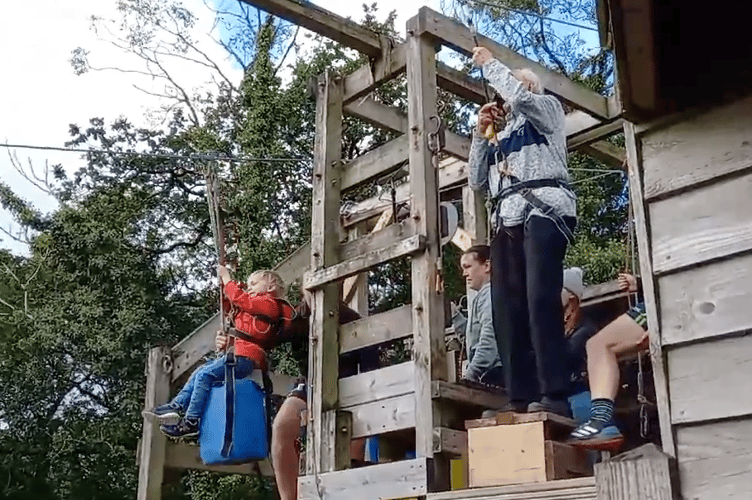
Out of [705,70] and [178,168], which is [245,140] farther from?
[705,70]

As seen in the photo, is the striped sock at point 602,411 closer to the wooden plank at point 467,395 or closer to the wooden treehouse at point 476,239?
the wooden treehouse at point 476,239

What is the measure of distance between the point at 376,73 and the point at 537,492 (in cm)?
250

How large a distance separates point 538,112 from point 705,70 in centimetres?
175

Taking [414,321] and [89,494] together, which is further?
[89,494]

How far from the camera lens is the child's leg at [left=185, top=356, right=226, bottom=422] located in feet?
17.4

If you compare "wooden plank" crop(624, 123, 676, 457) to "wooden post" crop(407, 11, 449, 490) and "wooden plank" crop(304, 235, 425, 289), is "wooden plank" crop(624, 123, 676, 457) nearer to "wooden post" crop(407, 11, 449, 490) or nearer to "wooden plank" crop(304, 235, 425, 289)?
"wooden post" crop(407, 11, 449, 490)

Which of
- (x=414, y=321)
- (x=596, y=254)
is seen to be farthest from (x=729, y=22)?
(x=596, y=254)

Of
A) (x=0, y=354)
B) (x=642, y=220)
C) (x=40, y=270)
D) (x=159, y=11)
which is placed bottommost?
(x=642, y=220)

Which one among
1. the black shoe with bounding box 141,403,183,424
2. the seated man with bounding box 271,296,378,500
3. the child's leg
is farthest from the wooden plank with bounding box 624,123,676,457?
the black shoe with bounding box 141,403,183,424

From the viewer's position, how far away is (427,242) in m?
4.10

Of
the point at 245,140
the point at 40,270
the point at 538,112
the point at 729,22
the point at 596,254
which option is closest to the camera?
the point at 729,22

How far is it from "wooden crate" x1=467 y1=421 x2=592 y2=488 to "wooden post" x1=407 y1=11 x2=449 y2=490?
374 millimetres

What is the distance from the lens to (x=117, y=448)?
50.0 ft

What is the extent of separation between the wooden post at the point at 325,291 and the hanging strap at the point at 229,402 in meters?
0.87
